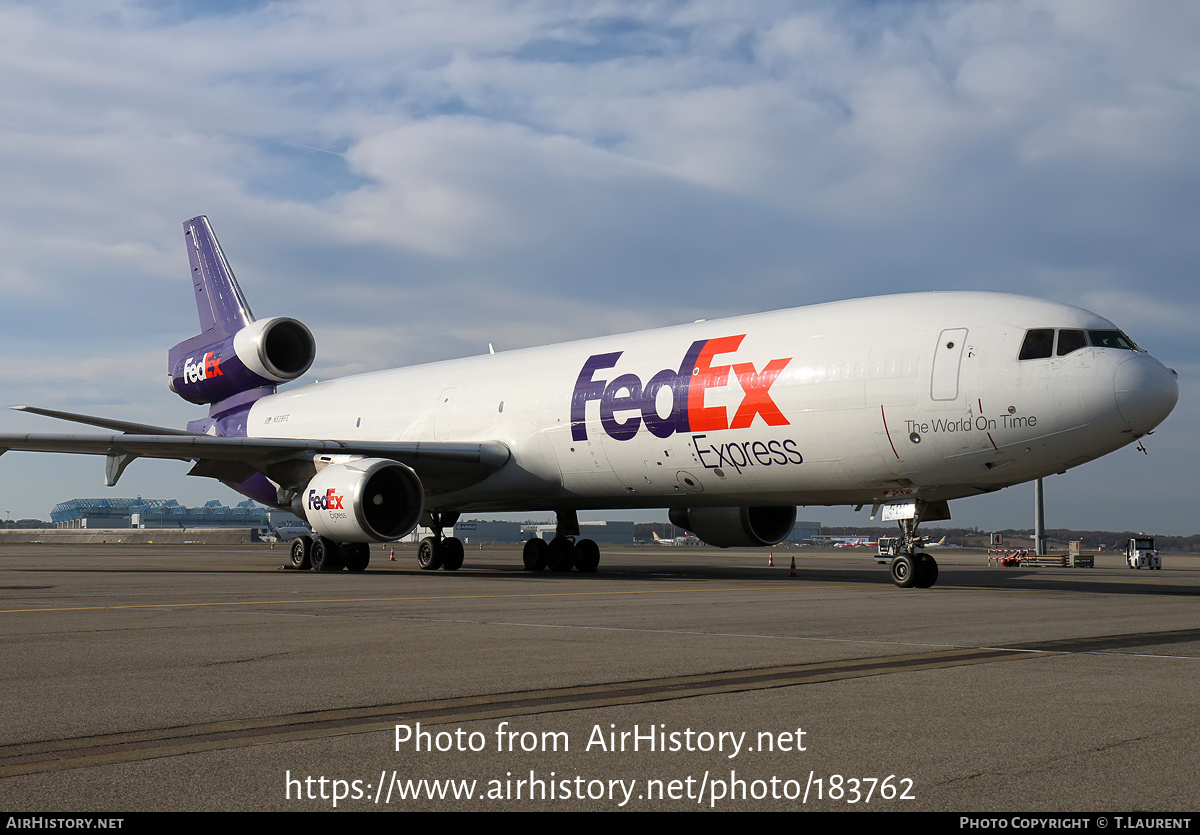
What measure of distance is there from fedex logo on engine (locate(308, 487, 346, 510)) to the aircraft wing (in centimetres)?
113

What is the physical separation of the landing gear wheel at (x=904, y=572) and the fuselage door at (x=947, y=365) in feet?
9.42

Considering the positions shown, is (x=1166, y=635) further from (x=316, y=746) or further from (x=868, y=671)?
(x=316, y=746)

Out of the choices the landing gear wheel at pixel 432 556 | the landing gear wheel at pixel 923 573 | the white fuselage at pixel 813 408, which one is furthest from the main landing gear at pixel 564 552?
the landing gear wheel at pixel 923 573

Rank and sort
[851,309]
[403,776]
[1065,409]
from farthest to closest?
1. [851,309]
2. [1065,409]
3. [403,776]

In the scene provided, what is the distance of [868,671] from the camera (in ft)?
22.6

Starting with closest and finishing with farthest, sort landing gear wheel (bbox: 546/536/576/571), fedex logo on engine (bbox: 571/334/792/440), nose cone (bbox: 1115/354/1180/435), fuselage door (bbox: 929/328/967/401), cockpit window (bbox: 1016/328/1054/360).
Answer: nose cone (bbox: 1115/354/1180/435), cockpit window (bbox: 1016/328/1054/360), fuselage door (bbox: 929/328/967/401), fedex logo on engine (bbox: 571/334/792/440), landing gear wheel (bbox: 546/536/576/571)

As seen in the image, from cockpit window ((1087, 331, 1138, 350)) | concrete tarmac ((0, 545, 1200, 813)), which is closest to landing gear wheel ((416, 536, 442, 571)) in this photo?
concrete tarmac ((0, 545, 1200, 813))

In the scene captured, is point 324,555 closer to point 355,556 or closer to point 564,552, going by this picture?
point 355,556

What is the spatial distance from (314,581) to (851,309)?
1035cm

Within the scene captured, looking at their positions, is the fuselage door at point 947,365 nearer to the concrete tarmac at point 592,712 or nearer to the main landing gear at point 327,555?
the concrete tarmac at point 592,712

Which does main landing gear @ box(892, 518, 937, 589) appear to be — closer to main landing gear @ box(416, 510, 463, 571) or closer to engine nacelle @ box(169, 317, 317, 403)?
main landing gear @ box(416, 510, 463, 571)

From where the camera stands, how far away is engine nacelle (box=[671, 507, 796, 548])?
74.4 feet

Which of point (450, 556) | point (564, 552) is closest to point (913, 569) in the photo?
point (564, 552)

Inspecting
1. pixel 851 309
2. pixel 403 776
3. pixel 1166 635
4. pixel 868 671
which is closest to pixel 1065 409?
pixel 851 309
